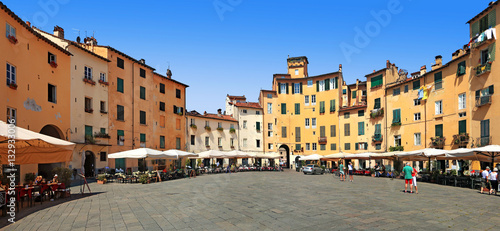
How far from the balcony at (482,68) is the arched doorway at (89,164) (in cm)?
3549

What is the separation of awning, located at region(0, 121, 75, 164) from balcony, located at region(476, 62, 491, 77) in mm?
31426

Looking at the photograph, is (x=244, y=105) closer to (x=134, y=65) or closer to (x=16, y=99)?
(x=134, y=65)

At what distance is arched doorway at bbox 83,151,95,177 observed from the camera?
95.7 ft

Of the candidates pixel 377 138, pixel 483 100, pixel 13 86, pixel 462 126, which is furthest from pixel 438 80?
pixel 13 86

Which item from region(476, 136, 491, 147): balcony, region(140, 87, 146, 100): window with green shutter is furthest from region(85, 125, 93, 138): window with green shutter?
region(476, 136, 491, 147): balcony

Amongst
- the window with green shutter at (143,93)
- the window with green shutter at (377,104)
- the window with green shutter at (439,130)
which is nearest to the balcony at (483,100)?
the window with green shutter at (439,130)

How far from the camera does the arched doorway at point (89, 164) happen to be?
95.7 feet

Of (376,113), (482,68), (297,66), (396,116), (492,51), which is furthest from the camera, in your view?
(297,66)

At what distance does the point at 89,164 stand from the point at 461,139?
1381 inches

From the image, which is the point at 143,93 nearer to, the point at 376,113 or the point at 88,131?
the point at 88,131

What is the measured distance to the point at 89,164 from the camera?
29.3 meters

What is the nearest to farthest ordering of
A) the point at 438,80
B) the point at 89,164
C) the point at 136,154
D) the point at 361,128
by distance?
the point at 136,154, the point at 89,164, the point at 438,80, the point at 361,128

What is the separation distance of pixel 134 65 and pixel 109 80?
5044 millimetres

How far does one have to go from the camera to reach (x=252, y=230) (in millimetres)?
8453
